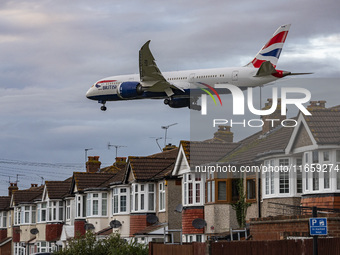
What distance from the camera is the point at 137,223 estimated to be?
49.7 metres

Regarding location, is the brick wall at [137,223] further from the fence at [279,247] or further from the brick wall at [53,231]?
the fence at [279,247]

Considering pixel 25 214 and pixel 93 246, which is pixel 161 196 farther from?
pixel 25 214

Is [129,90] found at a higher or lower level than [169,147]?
higher

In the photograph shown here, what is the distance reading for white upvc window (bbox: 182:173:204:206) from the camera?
138 ft

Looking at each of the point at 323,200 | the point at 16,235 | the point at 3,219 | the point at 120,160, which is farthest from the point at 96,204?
the point at 3,219

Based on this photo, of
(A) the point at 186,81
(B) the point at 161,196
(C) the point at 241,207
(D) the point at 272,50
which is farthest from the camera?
(A) the point at 186,81

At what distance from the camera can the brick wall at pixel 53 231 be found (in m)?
68.4

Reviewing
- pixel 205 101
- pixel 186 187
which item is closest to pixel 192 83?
pixel 205 101

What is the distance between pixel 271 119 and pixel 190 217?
22.4ft

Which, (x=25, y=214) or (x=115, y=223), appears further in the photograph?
(x=25, y=214)

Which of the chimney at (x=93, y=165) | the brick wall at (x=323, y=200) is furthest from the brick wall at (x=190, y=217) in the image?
the chimney at (x=93, y=165)

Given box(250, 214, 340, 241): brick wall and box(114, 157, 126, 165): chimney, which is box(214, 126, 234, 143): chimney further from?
box(114, 157, 126, 165): chimney

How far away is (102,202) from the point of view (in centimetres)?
5744

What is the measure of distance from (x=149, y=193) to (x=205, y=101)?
23.3 feet
